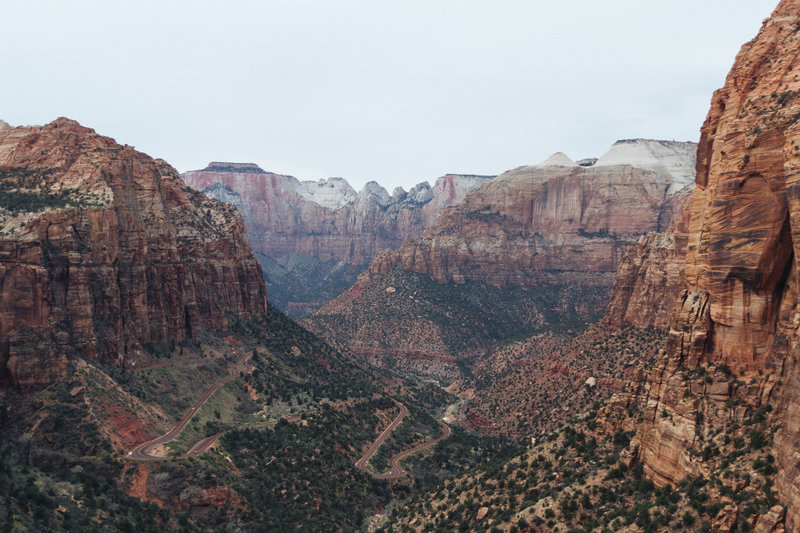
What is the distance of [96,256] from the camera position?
245 feet

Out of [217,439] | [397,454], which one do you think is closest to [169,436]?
[217,439]

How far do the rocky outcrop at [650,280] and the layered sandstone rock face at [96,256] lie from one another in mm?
67324

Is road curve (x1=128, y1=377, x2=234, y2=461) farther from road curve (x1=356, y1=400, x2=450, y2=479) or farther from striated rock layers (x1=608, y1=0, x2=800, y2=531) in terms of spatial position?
striated rock layers (x1=608, y1=0, x2=800, y2=531)

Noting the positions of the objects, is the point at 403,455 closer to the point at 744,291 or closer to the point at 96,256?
the point at 96,256

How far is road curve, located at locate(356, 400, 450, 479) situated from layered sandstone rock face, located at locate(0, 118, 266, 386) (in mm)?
33647

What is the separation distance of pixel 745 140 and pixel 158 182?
281ft

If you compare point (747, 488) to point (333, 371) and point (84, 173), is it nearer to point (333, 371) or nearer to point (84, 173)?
point (84, 173)

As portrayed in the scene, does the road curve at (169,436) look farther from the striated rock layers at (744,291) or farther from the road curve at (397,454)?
the striated rock layers at (744,291)

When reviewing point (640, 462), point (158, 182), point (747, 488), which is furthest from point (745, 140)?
point (158, 182)

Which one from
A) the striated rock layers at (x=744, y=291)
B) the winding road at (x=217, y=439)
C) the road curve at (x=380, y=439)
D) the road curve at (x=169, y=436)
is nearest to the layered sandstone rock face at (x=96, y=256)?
the road curve at (x=169, y=436)

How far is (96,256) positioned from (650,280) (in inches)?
3097

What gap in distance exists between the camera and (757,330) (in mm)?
32094

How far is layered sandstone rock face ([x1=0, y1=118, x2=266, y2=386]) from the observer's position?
64.1 m

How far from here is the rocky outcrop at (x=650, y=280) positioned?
8469cm
